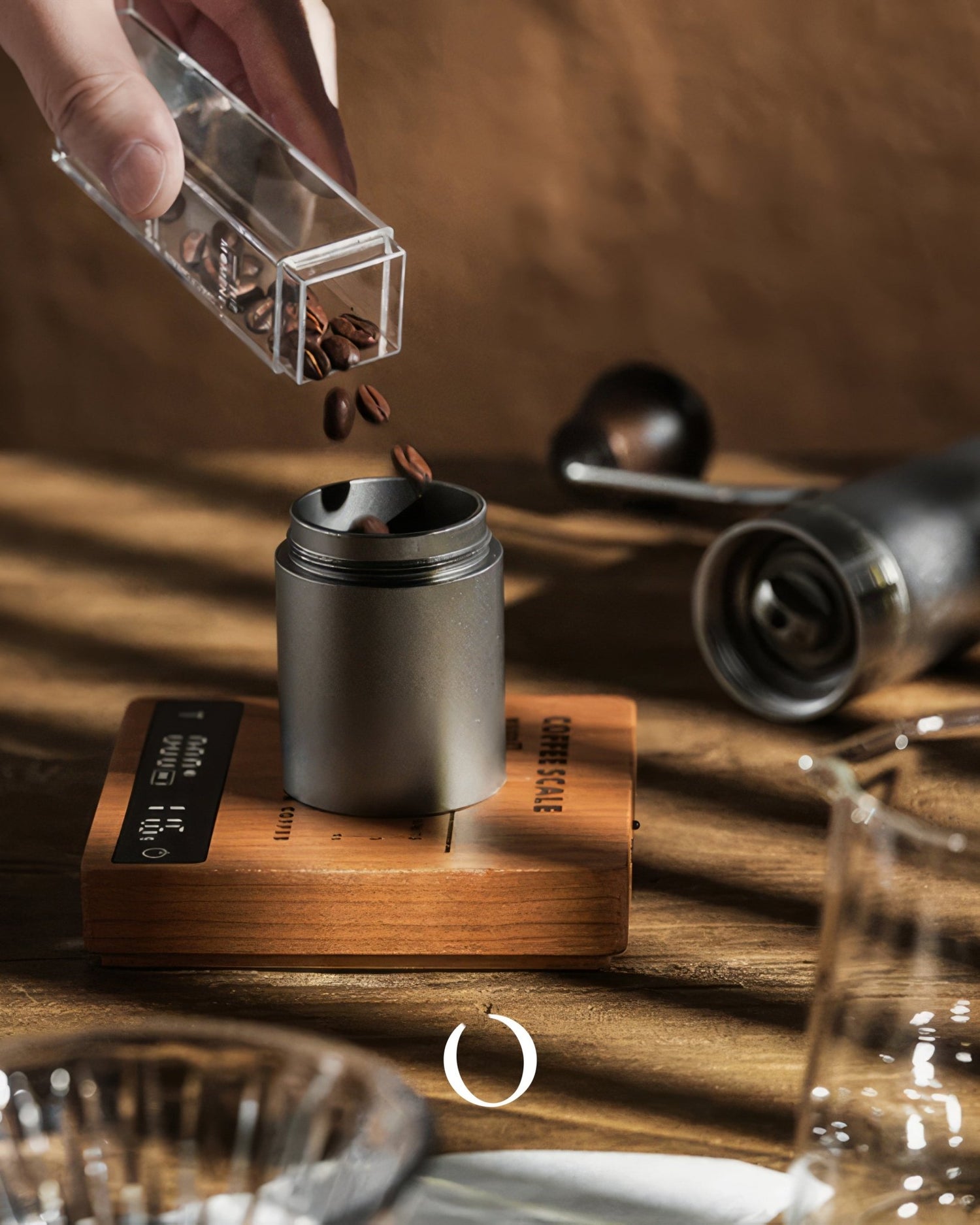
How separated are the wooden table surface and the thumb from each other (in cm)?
29

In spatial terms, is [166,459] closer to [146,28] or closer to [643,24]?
[146,28]

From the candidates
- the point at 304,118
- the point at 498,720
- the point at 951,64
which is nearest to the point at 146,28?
the point at 304,118

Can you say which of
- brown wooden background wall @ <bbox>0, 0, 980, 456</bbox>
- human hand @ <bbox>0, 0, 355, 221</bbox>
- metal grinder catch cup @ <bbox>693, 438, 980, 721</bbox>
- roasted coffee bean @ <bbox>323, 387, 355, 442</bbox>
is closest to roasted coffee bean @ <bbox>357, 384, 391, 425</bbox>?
roasted coffee bean @ <bbox>323, 387, 355, 442</bbox>

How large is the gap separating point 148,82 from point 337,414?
0.68 ft

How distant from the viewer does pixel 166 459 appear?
1253 millimetres

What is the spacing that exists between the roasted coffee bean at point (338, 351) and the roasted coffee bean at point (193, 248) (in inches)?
4.2

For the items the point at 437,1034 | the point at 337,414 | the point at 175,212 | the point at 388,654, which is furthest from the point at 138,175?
the point at 437,1034

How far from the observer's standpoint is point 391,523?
684 mm

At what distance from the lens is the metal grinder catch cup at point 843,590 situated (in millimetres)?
825

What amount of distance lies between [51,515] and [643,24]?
1175 mm

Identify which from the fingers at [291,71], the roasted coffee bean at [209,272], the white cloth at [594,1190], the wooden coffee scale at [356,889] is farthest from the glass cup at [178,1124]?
the fingers at [291,71]

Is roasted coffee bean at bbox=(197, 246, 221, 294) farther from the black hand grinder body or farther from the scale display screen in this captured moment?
the black hand grinder body

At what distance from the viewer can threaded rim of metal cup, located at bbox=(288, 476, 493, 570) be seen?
0.62 meters

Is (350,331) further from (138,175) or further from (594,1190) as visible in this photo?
(594,1190)
